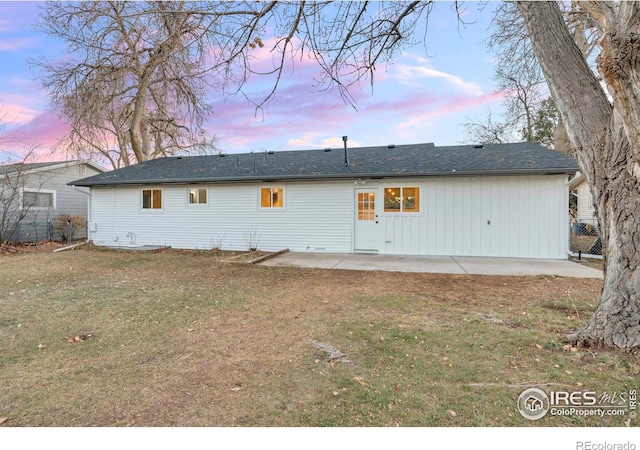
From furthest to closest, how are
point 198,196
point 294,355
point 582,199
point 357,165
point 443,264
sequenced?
point 582,199 → point 198,196 → point 357,165 → point 443,264 → point 294,355

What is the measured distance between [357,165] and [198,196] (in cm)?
564

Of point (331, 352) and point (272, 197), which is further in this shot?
point (272, 197)

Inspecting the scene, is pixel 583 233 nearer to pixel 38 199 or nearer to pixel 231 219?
pixel 231 219

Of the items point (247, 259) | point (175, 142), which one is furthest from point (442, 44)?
point (175, 142)

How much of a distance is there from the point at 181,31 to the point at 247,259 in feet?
18.1

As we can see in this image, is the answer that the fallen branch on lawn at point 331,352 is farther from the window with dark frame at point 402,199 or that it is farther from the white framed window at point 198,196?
the white framed window at point 198,196

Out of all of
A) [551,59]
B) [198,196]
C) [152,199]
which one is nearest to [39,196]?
[152,199]

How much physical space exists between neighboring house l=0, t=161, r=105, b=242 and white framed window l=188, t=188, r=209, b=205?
4550 millimetres

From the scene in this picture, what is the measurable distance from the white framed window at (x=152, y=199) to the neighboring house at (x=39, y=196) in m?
2.60

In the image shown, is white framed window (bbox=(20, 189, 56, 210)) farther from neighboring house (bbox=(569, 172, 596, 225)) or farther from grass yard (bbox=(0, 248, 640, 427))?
neighboring house (bbox=(569, 172, 596, 225))

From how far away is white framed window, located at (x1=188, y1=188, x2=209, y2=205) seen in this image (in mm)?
11141

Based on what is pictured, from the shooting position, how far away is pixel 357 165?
10.3m

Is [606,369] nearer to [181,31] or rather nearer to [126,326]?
[126,326]

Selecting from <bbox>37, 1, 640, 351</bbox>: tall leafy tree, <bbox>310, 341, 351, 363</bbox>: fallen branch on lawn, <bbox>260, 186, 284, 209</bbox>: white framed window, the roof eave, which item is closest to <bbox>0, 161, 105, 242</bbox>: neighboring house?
the roof eave
